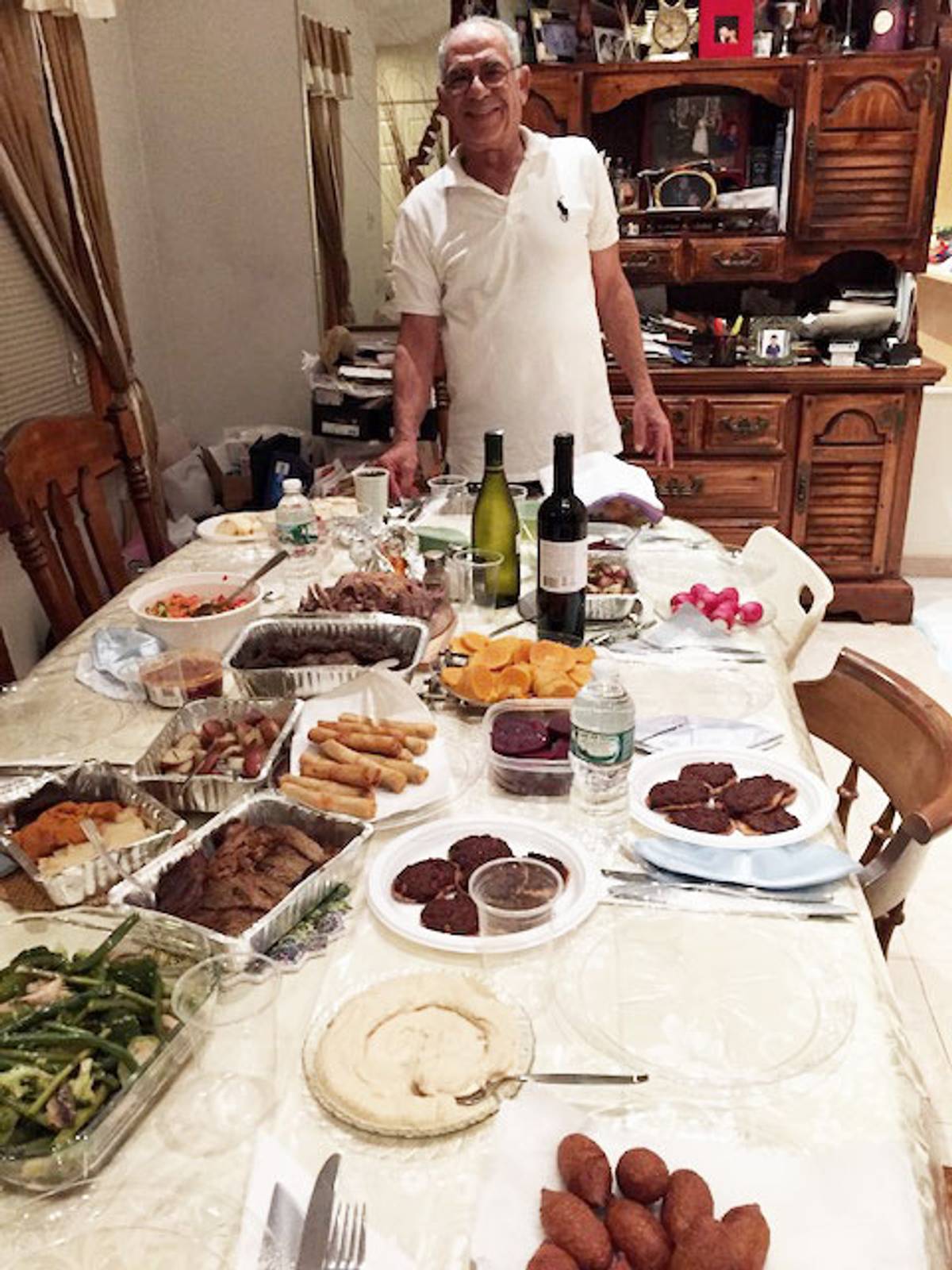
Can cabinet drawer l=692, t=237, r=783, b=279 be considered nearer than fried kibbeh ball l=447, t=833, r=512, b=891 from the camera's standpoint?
No

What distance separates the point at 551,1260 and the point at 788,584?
1.48 metres

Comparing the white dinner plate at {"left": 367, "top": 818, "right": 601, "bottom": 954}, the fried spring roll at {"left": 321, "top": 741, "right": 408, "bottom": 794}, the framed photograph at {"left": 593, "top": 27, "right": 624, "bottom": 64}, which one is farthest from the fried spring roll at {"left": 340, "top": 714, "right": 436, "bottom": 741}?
the framed photograph at {"left": 593, "top": 27, "right": 624, "bottom": 64}

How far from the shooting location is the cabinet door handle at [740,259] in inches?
136

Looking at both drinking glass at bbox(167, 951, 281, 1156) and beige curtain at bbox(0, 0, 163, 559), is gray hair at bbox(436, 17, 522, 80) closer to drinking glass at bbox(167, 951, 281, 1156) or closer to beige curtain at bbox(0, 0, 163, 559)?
beige curtain at bbox(0, 0, 163, 559)

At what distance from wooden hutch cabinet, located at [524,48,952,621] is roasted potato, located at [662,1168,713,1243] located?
310 cm

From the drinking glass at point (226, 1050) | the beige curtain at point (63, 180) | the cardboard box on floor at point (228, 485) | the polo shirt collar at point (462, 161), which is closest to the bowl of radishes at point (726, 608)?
the drinking glass at point (226, 1050)

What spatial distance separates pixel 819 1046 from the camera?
83 centimetres

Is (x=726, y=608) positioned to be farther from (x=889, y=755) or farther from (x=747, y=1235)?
(x=747, y=1235)

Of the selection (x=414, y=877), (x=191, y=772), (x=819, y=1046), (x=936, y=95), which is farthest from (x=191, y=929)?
(x=936, y=95)

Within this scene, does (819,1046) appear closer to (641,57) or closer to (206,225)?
(641,57)

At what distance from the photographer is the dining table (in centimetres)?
69

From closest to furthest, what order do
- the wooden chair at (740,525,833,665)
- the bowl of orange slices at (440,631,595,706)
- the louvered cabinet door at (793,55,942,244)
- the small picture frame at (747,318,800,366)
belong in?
the bowl of orange slices at (440,631,595,706), the wooden chair at (740,525,833,665), the louvered cabinet door at (793,55,942,244), the small picture frame at (747,318,800,366)

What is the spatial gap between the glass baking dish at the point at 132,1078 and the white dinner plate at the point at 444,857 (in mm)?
194

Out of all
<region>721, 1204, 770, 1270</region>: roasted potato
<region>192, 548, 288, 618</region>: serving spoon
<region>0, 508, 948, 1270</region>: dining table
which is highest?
<region>721, 1204, 770, 1270</region>: roasted potato
